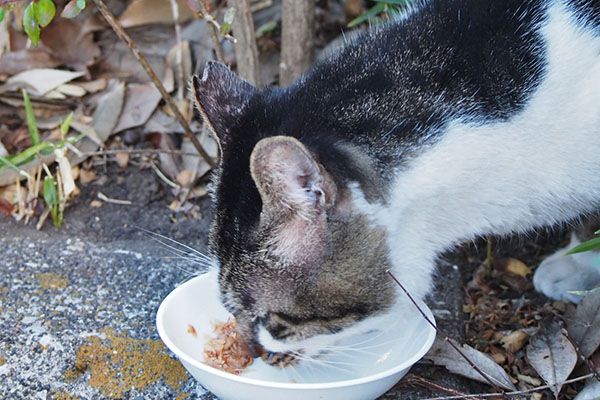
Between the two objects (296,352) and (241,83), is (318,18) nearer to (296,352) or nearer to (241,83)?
(241,83)

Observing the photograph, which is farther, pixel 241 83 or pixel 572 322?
Result: pixel 572 322

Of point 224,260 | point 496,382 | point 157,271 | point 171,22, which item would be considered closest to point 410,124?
point 224,260

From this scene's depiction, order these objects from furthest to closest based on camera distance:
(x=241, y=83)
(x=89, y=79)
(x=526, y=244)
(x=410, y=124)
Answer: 1. (x=89, y=79)
2. (x=526, y=244)
3. (x=241, y=83)
4. (x=410, y=124)

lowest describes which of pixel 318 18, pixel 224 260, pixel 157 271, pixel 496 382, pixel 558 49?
pixel 157 271

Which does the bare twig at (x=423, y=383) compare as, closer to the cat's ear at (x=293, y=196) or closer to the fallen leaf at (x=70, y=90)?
the cat's ear at (x=293, y=196)

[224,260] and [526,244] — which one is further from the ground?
[224,260]

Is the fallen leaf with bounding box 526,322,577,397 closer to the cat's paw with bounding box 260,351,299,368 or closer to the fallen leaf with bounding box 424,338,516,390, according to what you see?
the fallen leaf with bounding box 424,338,516,390

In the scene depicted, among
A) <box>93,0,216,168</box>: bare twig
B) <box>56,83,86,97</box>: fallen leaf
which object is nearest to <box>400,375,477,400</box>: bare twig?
<box>93,0,216,168</box>: bare twig
